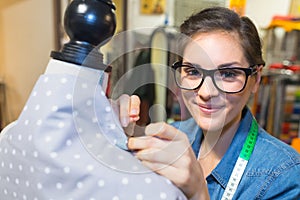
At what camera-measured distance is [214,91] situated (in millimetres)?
659

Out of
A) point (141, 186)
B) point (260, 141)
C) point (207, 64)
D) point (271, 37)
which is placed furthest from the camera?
point (271, 37)

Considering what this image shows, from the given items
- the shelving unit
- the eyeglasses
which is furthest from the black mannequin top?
the shelving unit

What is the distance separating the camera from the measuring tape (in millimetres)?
665

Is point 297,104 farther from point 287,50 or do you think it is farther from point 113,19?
point 113,19

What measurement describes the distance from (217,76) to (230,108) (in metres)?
0.11

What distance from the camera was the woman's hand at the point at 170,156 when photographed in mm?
322

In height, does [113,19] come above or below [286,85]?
above

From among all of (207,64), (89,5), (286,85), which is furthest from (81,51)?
(286,85)

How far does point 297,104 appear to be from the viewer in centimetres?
240

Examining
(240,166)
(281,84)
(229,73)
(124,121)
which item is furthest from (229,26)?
(281,84)

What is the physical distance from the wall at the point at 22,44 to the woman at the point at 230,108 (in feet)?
6.76

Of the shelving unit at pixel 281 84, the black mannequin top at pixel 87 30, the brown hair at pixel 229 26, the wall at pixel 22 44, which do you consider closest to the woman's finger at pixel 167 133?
the black mannequin top at pixel 87 30

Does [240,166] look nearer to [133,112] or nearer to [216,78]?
[216,78]

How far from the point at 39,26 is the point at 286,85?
2.14 meters
